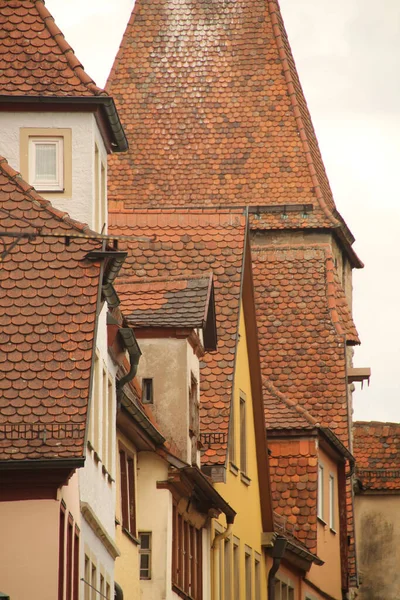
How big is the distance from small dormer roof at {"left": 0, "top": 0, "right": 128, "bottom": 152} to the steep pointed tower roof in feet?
76.0

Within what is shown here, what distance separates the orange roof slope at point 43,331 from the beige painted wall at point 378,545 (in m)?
30.0

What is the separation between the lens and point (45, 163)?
21875 millimetres

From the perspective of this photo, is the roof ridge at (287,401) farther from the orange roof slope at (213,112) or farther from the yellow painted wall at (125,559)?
the yellow painted wall at (125,559)

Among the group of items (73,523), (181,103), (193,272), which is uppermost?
(181,103)

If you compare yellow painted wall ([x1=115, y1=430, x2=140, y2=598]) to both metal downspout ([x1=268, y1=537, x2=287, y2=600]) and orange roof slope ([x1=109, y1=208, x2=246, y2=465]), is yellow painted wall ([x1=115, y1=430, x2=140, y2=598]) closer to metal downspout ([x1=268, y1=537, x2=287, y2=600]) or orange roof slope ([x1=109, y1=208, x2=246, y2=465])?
orange roof slope ([x1=109, y1=208, x2=246, y2=465])

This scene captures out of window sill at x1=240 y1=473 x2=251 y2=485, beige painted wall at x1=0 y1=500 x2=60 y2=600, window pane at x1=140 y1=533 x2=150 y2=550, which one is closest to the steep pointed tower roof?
window sill at x1=240 y1=473 x2=251 y2=485

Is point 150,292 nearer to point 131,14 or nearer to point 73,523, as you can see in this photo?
point 73,523

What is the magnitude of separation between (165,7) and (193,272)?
1811cm

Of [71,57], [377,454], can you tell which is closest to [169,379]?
[71,57]

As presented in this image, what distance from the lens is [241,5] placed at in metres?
48.3

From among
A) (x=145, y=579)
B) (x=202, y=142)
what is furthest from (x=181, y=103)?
(x=145, y=579)

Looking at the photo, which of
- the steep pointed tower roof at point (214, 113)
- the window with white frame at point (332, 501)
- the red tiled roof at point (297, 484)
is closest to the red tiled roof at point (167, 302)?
the red tiled roof at point (297, 484)

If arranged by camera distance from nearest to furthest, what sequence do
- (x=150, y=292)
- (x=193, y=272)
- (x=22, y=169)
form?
(x=22, y=169) → (x=150, y=292) → (x=193, y=272)

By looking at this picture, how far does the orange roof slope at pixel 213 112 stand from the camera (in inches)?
1795
